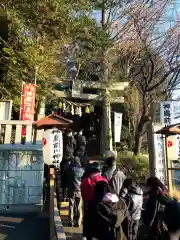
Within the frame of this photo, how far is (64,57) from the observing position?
15727mm

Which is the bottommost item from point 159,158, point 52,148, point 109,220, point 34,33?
point 109,220

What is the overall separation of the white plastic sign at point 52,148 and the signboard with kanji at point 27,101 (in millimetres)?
3592

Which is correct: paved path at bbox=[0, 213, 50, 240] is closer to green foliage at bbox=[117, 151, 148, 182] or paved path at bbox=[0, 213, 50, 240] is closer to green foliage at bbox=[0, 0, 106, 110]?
green foliage at bbox=[0, 0, 106, 110]

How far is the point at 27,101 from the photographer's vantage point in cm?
1101

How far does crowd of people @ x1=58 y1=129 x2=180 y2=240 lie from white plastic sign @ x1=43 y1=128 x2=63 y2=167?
58 centimetres

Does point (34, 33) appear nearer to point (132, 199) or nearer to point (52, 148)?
point (52, 148)

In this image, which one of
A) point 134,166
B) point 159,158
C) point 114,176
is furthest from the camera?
point 134,166

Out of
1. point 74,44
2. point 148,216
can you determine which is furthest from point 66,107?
point 148,216

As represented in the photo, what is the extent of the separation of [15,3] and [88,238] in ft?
26.7

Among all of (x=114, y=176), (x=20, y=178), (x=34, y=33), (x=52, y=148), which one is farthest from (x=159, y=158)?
(x=34, y=33)

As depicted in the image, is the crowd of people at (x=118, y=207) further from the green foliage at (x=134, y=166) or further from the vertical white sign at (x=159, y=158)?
the green foliage at (x=134, y=166)

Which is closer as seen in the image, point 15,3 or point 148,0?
point 15,3

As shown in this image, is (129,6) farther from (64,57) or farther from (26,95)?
(26,95)

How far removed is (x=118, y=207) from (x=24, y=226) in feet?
13.2
